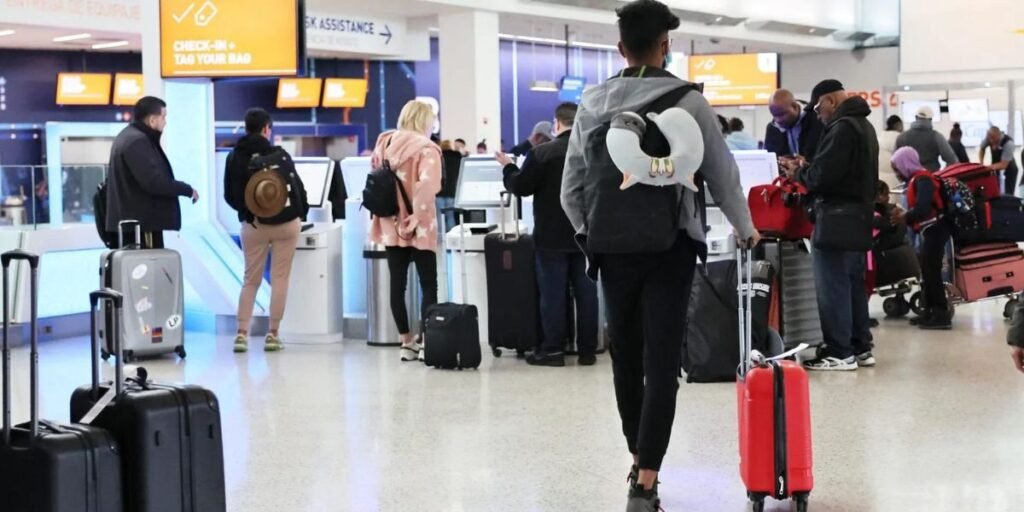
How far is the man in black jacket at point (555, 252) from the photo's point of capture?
23.3ft

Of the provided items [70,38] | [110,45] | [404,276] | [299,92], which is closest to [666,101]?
[404,276]

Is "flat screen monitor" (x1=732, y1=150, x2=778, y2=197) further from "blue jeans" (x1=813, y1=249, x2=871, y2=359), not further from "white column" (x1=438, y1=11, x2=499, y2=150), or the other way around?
"white column" (x1=438, y1=11, x2=499, y2=150)

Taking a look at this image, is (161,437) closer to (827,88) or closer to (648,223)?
(648,223)

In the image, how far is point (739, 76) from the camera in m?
24.4

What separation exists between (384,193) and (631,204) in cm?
391

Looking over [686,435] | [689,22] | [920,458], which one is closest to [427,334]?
[686,435]

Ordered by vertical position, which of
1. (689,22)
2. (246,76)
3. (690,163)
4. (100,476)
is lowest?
(100,476)

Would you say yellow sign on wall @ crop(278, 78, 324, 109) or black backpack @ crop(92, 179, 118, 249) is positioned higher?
yellow sign on wall @ crop(278, 78, 324, 109)

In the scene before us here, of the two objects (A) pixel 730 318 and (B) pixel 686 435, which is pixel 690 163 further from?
(A) pixel 730 318

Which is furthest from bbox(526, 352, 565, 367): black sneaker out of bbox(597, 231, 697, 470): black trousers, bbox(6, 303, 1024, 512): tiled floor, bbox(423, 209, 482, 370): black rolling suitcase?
bbox(597, 231, 697, 470): black trousers

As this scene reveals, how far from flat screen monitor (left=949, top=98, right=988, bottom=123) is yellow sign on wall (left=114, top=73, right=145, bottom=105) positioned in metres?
12.4

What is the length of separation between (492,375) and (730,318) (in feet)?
4.47

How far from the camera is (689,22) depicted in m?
20.3

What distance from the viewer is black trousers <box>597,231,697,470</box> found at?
378cm
